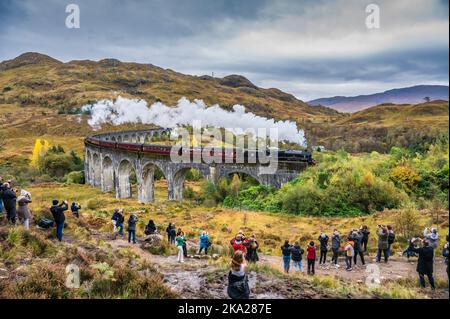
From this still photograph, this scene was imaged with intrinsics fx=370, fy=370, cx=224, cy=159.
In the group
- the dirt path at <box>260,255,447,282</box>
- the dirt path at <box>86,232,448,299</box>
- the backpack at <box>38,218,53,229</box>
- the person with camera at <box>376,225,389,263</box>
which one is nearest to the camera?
the dirt path at <box>86,232,448,299</box>

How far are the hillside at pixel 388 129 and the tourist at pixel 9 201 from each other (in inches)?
1665

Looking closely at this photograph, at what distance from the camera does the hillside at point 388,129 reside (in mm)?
60366

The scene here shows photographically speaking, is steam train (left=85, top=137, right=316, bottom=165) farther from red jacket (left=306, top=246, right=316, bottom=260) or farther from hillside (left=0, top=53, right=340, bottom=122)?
hillside (left=0, top=53, right=340, bottom=122)

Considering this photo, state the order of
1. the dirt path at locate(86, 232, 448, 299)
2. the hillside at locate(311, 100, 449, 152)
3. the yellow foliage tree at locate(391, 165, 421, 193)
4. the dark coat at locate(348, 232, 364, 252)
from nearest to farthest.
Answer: the dirt path at locate(86, 232, 448, 299), the dark coat at locate(348, 232, 364, 252), the yellow foliage tree at locate(391, 165, 421, 193), the hillside at locate(311, 100, 449, 152)

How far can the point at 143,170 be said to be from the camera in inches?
1494

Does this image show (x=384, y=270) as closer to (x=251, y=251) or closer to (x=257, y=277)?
(x=251, y=251)

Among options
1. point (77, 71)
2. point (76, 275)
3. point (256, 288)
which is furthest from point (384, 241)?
point (77, 71)

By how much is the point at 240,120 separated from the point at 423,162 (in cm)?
3262

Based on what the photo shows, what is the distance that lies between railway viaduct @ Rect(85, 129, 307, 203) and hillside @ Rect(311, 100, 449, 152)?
2346 cm

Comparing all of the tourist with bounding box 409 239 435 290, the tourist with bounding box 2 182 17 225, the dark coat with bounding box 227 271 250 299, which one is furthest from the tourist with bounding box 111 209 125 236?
the tourist with bounding box 409 239 435 290

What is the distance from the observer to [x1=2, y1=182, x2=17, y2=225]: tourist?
12.3 meters

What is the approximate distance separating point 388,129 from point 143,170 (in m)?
62.3

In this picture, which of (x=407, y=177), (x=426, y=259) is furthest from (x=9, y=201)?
(x=407, y=177)

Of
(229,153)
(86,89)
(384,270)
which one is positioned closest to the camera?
(384,270)
